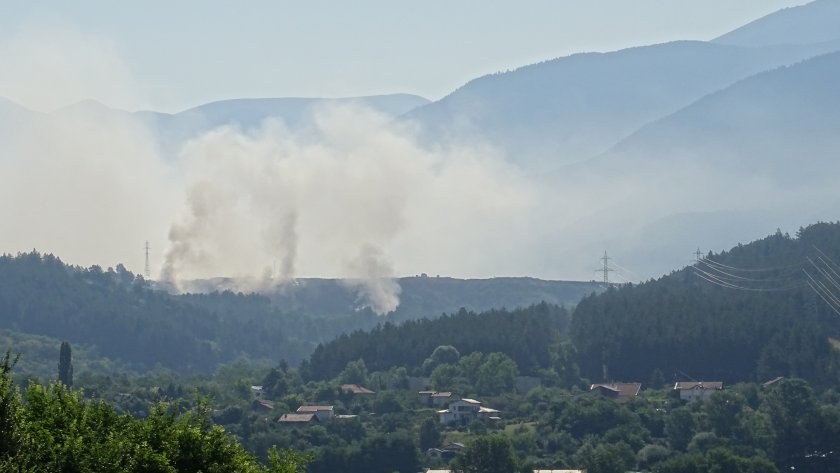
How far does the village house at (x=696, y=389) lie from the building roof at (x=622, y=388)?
372cm

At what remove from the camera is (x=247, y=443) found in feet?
406

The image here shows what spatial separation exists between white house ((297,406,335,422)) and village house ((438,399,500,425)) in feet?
29.3

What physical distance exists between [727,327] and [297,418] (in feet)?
133

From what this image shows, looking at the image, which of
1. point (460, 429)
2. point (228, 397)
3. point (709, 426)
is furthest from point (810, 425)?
point (228, 397)

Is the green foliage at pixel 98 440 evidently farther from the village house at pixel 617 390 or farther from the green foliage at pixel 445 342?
the green foliage at pixel 445 342

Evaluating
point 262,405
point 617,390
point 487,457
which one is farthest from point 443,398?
point 487,457

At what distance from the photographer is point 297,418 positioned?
133m

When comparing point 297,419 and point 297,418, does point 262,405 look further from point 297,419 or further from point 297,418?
point 297,419

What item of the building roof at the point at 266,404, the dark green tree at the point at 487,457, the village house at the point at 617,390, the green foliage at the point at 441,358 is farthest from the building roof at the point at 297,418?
the green foliage at the point at 441,358

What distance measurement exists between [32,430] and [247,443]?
279 ft

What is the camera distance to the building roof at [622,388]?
140 metres

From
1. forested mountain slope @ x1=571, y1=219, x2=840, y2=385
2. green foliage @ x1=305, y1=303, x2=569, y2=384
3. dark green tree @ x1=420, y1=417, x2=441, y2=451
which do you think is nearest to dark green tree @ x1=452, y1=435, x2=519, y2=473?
dark green tree @ x1=420, y1=417, x2=441, y2=451

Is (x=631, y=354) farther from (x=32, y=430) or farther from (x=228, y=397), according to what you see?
(x=32, y=430)

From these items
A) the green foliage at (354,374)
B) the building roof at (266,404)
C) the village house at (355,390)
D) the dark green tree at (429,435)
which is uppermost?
the green foliage at (354,374)
